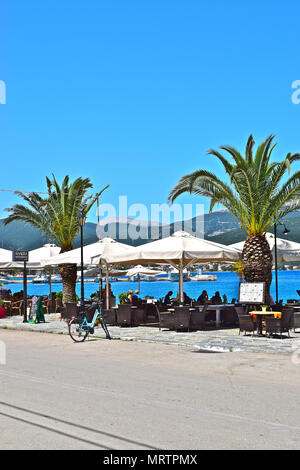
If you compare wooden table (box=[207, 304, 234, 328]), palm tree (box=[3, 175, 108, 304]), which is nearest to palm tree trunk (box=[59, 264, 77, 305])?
palm tree (box=[3, 175, 108, 304])

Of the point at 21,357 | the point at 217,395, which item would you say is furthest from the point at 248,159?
the point at 217,395

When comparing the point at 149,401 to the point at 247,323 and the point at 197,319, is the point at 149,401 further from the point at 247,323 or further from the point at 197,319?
the point at 197,319

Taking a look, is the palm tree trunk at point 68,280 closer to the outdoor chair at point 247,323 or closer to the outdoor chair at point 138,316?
the outdoor chair at point 138,316

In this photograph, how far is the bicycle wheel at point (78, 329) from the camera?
1744 centimetres

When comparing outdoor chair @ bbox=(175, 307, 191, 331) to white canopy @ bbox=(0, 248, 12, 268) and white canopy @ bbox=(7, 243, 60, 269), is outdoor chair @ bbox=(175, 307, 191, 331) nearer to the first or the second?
white canopy @ bbox=(7, 243, 60, 269)

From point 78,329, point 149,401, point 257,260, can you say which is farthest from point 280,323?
point 149,401

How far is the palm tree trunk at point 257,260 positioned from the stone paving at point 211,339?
Result: 1.91 m

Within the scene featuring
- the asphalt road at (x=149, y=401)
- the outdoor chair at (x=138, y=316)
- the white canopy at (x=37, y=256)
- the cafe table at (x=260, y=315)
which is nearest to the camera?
the asphalt road at (x=149, y=401)

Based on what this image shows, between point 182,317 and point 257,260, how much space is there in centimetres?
312

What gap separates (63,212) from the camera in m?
28.3

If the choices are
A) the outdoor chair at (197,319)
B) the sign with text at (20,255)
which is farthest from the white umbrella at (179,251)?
the sign with text at (20,255)

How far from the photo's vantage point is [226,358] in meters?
13.1

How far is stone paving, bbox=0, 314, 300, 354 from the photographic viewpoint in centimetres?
1470

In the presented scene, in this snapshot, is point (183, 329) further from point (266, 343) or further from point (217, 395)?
point (217, 395)
